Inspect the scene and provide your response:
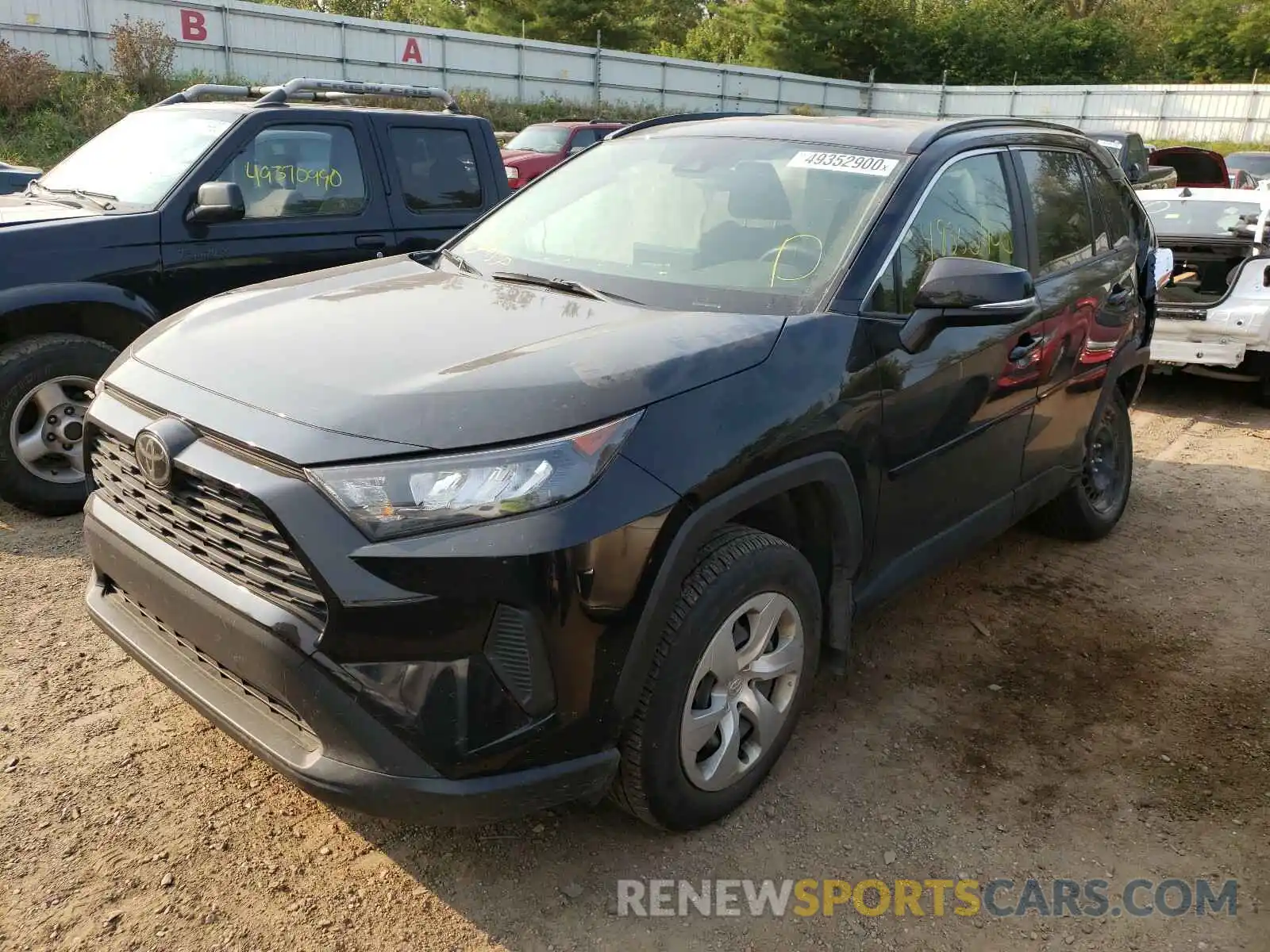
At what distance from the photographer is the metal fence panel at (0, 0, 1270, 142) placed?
71.5 feet

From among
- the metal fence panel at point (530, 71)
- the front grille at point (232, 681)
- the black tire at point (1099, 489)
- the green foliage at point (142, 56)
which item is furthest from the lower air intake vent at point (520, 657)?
the green foliage at point (142, 56)

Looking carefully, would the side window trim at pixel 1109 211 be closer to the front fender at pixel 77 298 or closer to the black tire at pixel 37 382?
the front fender at pixel 77 298

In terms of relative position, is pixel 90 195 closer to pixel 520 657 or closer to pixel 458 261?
pixel 458 261

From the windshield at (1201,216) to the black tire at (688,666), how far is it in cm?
669

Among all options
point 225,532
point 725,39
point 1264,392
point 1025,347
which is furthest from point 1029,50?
point 225,532

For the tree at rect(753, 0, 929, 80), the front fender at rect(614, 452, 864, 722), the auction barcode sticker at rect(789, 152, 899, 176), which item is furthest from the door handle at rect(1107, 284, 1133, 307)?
the tree at rect(753, 0, 929, 80)

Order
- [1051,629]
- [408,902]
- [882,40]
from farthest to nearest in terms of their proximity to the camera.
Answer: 1. [882,40]
2. [1051,629]
3. [408,902]

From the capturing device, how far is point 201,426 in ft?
7.70

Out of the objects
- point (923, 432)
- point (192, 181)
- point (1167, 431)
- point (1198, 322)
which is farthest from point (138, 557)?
point (1198, 322)

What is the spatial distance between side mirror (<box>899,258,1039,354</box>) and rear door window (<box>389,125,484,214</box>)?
377 cm

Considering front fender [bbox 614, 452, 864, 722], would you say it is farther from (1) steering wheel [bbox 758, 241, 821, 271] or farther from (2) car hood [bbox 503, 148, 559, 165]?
(2) car hood [bbox 503, 148, 559, 165]

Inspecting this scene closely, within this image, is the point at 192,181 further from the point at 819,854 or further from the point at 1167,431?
the point at 1167,431

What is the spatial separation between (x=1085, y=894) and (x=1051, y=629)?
1627 millimetres

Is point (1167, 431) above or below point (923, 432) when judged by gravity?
below
